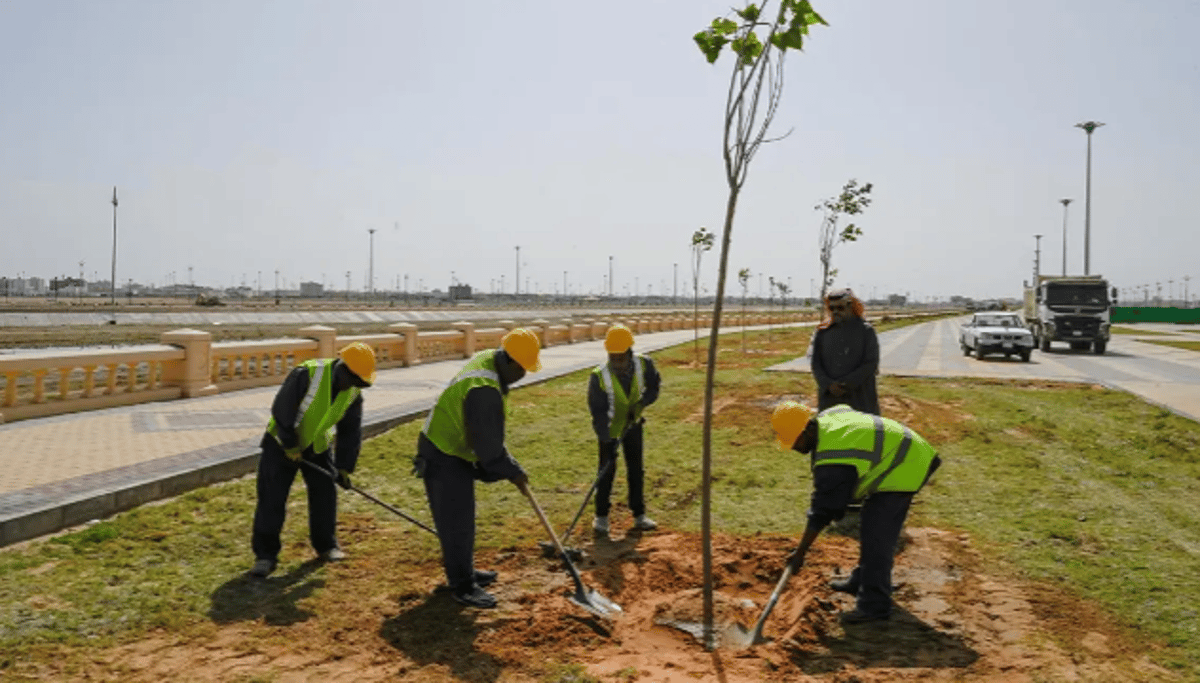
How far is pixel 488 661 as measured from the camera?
403cm

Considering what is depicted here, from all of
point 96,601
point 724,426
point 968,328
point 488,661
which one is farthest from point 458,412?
point 968,328

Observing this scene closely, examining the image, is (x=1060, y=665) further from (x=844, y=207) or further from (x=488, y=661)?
(x=844, y=207)

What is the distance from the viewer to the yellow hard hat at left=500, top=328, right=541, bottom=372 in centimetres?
471

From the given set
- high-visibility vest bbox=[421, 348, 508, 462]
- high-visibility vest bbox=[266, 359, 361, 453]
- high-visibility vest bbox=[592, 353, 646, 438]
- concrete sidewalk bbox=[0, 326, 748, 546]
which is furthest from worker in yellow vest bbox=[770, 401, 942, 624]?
concrete sidewalk bbox=[0, 326, 748, 546]

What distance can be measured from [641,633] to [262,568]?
2.54 m

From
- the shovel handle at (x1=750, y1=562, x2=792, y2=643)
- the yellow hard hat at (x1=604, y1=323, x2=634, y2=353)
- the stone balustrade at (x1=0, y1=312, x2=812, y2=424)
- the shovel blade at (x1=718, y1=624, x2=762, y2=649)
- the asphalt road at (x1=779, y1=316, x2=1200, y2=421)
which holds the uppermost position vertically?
the yellow hard hat at (x1=604, y1=323, x2=634, y2=353)

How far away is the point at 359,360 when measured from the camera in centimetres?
517

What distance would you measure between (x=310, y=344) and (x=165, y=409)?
13.9ft

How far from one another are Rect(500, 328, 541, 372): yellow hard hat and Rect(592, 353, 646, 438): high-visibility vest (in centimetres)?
138

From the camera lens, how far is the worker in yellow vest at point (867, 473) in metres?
4.34

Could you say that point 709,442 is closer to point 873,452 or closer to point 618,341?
point 873,452

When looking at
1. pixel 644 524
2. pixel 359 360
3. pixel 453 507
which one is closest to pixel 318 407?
pixel 359 360

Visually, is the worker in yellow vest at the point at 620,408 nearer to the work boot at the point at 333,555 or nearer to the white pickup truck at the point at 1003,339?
the work boot at the point at 333,555

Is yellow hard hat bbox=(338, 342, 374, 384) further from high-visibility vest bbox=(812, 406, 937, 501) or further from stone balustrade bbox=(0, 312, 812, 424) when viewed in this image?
stone balustrade bbox=(0, 312, 812, 424)
